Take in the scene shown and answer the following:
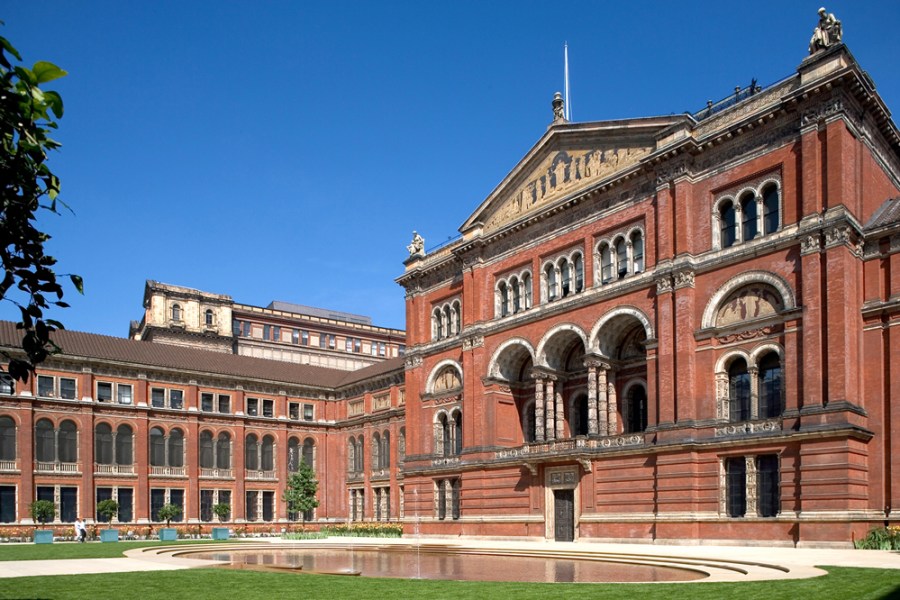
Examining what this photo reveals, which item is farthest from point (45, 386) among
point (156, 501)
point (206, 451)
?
point (206, 451)

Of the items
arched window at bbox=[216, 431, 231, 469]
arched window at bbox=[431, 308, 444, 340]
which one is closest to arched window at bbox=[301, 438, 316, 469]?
arched window at bbox=[216, 431, 231, 469]

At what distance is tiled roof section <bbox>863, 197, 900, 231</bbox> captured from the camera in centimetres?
3585

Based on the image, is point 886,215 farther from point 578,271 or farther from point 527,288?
point 527,288

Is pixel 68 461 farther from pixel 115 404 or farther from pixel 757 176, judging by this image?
pixel 757 176

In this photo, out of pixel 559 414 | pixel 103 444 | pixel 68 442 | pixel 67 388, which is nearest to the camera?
pixel 559 414

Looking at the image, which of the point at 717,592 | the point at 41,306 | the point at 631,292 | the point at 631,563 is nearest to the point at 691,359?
the point at 631,292

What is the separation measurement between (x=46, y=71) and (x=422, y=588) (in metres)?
14.3

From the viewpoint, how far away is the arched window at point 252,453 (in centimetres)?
7306

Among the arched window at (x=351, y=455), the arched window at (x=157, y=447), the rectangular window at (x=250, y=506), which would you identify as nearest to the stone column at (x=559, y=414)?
the arched window at (x=351, y=455)

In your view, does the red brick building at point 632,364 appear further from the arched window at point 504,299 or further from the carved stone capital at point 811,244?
the arched window at point 504,299

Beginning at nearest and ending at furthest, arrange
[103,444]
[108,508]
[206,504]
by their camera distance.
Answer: [108,508] → [103,444] → [206,504]

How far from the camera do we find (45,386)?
2484 inches

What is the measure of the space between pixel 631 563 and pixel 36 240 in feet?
82.6

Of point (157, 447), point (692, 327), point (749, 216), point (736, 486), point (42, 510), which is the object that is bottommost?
point (42, 510)
